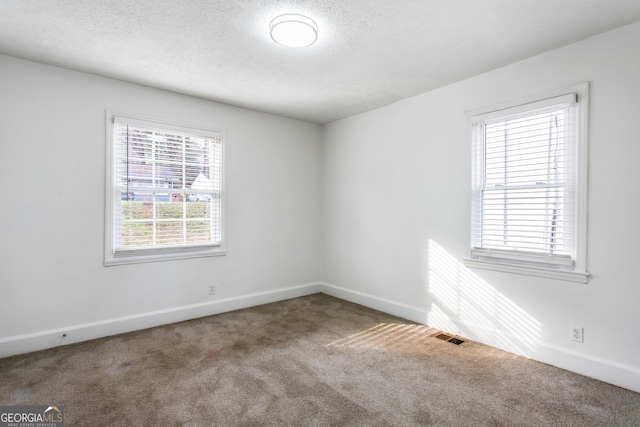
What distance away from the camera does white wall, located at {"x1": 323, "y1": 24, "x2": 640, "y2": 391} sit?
2.43 metres

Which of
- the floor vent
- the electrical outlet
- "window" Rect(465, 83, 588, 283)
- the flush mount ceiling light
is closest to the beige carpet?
the floor vent

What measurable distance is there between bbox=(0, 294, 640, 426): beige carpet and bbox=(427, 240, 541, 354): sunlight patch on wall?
158mm

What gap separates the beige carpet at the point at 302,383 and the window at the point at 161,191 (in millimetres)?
955

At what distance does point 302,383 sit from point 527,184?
2.55 metres

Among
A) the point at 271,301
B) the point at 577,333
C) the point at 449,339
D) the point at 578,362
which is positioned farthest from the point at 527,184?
the point at 271,301

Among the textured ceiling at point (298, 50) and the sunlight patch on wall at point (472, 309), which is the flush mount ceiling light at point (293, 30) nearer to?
the textured ceiling at point (298, 50)

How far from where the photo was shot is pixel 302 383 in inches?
96.8

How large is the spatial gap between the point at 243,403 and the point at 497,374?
1.95 metres

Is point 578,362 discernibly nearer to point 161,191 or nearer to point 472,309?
point 472,309

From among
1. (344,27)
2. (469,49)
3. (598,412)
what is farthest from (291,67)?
(598,412)

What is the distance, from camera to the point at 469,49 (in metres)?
2.74

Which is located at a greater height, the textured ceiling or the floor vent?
the textured ceiling

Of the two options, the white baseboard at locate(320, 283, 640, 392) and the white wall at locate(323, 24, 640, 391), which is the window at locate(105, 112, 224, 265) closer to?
the white wall at locate(323, 24, 640, 391)

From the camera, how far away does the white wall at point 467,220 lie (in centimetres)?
243
